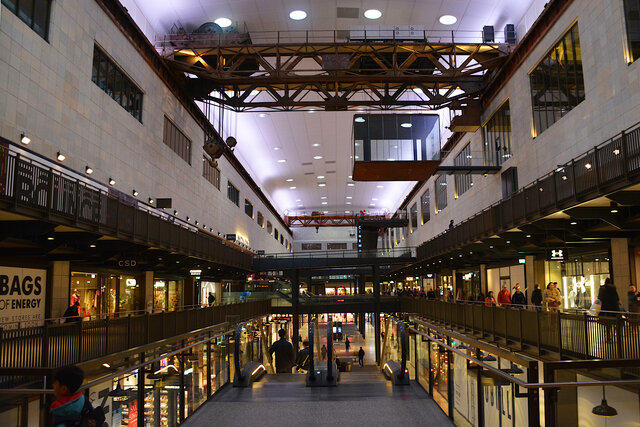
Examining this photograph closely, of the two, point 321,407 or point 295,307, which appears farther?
point 295,307

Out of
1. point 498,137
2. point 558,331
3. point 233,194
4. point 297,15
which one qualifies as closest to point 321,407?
point 558,331

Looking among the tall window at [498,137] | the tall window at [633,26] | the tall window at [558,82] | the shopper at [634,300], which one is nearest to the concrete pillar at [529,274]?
the tall window at [498,137]

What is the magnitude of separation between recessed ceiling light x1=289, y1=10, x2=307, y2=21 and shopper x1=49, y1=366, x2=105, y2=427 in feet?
83.7

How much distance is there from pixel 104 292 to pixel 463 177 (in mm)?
24609

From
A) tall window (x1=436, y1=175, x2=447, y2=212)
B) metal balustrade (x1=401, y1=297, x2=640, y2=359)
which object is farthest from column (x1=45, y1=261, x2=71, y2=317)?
tall window (x1=436, y1=175, x2=447, y2=212)

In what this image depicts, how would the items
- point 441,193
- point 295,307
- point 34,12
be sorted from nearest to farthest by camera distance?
1. point 34,12
2. point 295,307
3. point 441,193

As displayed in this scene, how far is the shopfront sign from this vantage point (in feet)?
52.8

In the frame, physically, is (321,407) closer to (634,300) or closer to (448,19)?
(634,300)

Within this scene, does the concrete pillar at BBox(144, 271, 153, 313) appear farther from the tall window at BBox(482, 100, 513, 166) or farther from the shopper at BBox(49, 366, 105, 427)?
the shopper at BBox(49, 366, 105, 427)

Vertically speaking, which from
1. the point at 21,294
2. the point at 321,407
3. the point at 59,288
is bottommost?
the point at 321,407

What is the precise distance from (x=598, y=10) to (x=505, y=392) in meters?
16.7

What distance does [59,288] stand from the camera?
1917cm

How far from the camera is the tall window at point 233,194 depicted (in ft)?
147

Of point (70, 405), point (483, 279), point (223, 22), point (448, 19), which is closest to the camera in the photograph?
point (70, 405)
